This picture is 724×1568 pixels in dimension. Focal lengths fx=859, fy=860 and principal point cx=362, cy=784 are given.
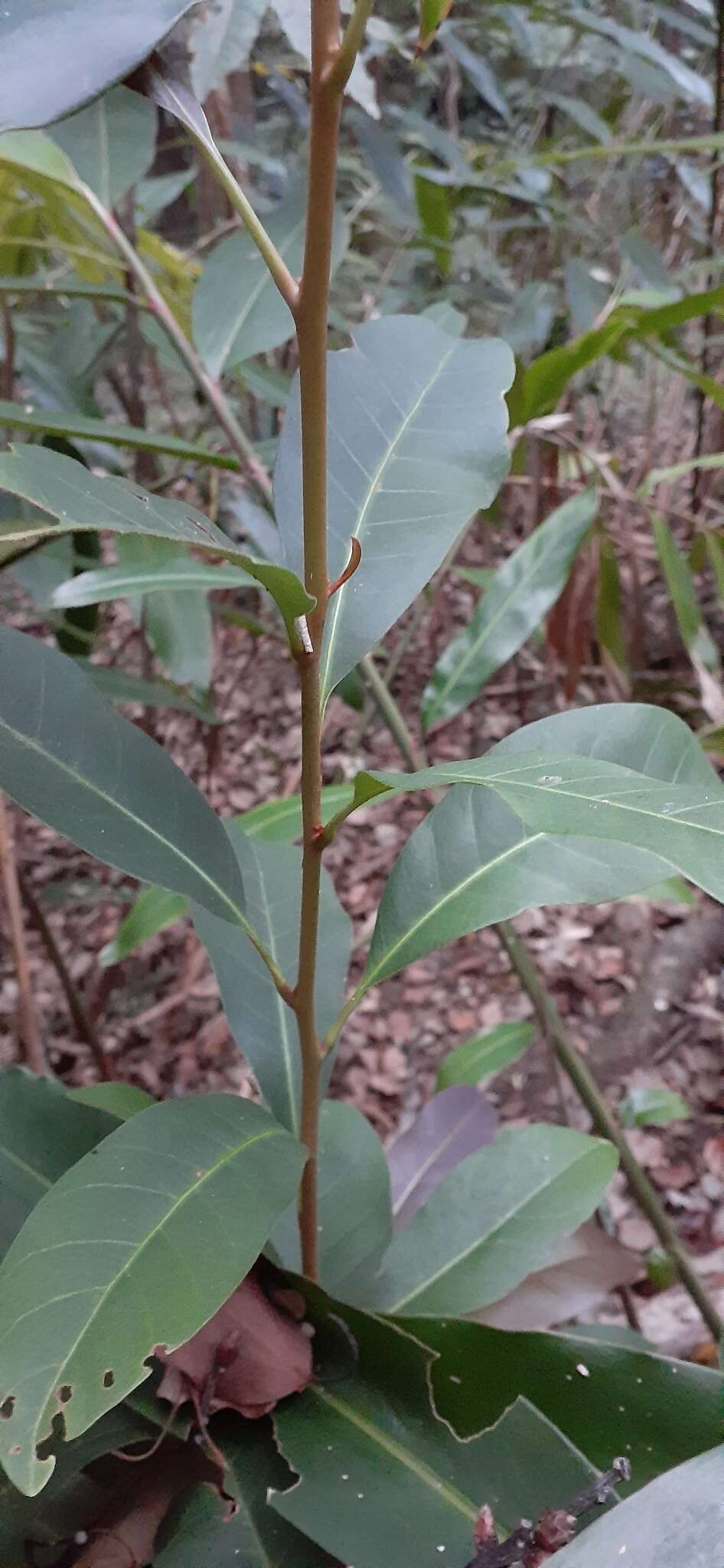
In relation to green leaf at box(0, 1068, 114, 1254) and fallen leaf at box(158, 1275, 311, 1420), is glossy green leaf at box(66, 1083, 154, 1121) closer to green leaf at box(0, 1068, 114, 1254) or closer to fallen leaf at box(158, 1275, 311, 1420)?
green leaf at box(0, 1068, 114, 1254)

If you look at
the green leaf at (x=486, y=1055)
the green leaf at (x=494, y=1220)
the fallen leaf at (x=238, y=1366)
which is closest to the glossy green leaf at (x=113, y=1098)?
the fallen leaf at (x=238, y=1366)

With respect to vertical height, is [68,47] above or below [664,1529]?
above

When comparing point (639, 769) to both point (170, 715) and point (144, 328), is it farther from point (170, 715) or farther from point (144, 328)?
point (170, 715)

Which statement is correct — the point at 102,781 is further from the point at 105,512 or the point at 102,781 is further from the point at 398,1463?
the point at 398,1463

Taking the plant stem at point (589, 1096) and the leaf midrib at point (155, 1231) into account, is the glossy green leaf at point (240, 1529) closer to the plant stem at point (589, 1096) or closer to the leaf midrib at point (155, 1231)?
the leaf midrib at point (155, 1231)

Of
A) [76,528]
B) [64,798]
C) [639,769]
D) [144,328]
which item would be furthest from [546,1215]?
[144,328]

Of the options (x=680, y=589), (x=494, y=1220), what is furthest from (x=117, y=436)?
(x=680, y=589)

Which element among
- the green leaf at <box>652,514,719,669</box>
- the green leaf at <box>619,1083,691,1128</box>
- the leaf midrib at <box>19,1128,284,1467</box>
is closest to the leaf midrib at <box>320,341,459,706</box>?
the leaf midrib at <box>19,1128,284,1467</box>
